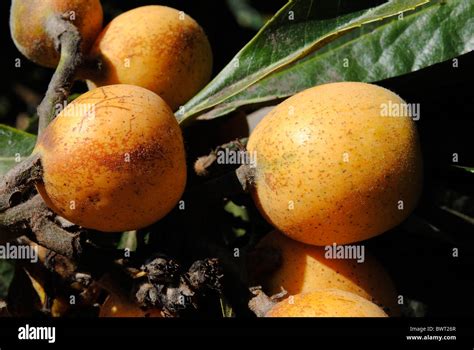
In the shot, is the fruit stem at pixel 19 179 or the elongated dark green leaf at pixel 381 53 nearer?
the fruit stem at pixel 19 179

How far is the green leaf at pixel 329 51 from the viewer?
5.04ft

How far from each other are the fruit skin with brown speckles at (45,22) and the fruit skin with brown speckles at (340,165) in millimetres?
568

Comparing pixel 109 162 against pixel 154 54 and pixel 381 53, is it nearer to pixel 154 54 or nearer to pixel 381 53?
pixel 154 54

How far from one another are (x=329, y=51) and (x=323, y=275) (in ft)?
1.81

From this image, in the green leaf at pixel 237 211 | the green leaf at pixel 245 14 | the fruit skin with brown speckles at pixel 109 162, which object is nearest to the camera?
the fruit skin with brown speckles at pixel 109 162

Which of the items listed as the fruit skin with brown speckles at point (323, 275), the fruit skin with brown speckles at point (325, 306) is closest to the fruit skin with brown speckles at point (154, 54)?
the fruit skin with brown speckles at point (323, 275)

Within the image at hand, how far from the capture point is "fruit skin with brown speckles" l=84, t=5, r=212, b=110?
1588mm

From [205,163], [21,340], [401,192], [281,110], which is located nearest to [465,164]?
[401,192]

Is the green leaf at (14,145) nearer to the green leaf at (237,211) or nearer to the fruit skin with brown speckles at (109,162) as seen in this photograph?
the fruit skin with brown speckles at (109,162)

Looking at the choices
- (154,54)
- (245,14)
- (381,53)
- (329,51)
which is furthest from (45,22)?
(245,14)

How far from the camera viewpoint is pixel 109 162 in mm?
1226

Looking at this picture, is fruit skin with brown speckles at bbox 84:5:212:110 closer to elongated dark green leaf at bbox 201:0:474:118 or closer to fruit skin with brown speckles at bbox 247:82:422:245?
elongated dark green leaf at bbox 201:0:474:118

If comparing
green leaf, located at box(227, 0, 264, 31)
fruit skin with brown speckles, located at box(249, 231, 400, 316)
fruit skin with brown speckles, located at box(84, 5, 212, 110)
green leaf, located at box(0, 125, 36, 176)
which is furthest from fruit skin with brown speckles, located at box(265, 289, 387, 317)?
green leaf, located at box(227, 0, 264, 31)

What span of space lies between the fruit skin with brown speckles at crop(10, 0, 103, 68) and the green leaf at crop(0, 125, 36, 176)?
0.21m
